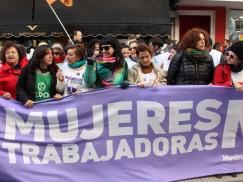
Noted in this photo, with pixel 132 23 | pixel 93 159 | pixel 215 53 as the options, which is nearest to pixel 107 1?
pixel 132 23

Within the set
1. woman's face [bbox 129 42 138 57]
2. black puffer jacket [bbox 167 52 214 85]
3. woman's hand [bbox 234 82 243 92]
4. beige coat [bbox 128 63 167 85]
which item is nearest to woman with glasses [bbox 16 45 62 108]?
beige coat [bbox 128 63 167 85]

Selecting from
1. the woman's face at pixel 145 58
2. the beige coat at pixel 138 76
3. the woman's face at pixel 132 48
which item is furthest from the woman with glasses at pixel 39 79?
the woman's face at pixel 132 48

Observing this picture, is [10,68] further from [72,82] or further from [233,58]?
[233,58]

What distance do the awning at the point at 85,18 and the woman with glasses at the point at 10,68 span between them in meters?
5.38

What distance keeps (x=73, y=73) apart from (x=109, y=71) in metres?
0.51

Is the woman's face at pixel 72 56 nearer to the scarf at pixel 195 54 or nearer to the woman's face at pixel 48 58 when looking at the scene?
the woman's face at pixel 48 58

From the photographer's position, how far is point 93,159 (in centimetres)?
510

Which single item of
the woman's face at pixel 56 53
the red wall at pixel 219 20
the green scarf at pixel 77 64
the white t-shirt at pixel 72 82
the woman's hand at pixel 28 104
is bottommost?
Result: the woman's hand at pixel 28 104

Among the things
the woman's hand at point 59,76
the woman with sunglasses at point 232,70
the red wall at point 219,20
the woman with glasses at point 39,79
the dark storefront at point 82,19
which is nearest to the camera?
the woman with glasses at point 39,79

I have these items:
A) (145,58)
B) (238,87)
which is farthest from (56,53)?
(238,87)

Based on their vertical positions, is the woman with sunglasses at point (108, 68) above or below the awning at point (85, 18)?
below

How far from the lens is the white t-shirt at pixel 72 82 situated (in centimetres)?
548

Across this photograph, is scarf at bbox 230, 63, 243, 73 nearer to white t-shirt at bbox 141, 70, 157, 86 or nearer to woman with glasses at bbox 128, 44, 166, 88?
woman with glasses at bbox 128, 44, 166, 88

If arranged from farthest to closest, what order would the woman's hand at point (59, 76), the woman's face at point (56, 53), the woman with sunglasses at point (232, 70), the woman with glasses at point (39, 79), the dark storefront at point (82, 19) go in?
the dark storefront at point (82, 19) → the woman's face at point (56, 53) → the woman with sunglasses at point (232, 70) → the woman's hand at point (59, 76) → the woman with glasses at point (39, 79)
